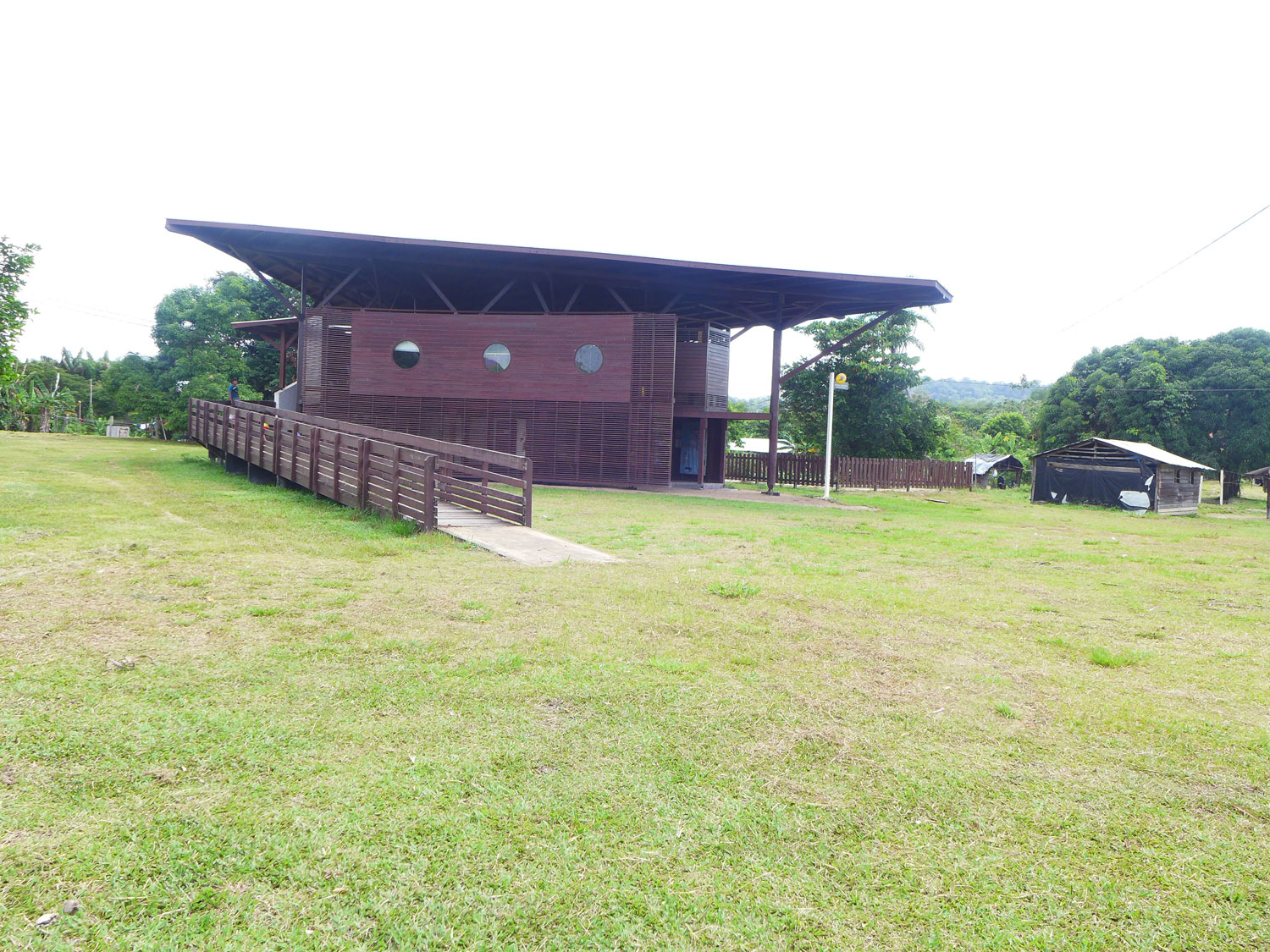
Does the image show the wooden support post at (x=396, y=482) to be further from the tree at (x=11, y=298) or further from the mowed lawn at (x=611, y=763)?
the tree at (x=11, y=298)

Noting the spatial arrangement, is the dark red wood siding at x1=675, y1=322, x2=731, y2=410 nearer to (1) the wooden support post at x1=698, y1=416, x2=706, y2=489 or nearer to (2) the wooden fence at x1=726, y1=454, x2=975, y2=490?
(1) the wooden support post at x1=698, y1=416, x2=706, y2=489

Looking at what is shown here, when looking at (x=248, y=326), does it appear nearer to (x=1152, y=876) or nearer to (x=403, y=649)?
(x=403, y=649)

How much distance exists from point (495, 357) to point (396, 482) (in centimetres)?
1169

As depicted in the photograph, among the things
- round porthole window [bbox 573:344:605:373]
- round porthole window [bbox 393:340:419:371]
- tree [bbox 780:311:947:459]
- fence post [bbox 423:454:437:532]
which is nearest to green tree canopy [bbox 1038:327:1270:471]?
tree [bbox 780:311:947:459]

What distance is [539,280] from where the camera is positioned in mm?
22203

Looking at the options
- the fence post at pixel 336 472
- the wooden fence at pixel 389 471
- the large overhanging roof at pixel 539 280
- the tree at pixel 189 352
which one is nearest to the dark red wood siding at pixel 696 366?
the large overhanging roof at pixel 539 280

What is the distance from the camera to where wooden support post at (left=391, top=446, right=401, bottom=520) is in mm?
10188

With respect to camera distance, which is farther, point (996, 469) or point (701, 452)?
point (996, 469)

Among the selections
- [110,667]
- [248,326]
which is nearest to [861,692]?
[110,667]

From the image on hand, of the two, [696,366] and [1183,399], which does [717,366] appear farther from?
[1183,399]

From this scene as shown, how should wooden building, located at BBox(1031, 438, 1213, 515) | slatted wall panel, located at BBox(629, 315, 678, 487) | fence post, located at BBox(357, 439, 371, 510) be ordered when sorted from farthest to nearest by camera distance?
1. wooden building, located at BBox(1031, 438, 1213, 515)
2. slatted wall panel, located at BBox(629, 315, 678, 487)
3. fence post, located at BBox(357, 439, 371, 510)

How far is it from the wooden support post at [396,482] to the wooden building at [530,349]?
10.3 meters

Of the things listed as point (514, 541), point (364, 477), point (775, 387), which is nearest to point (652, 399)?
point (775, 387)

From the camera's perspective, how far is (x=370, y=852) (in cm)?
256
